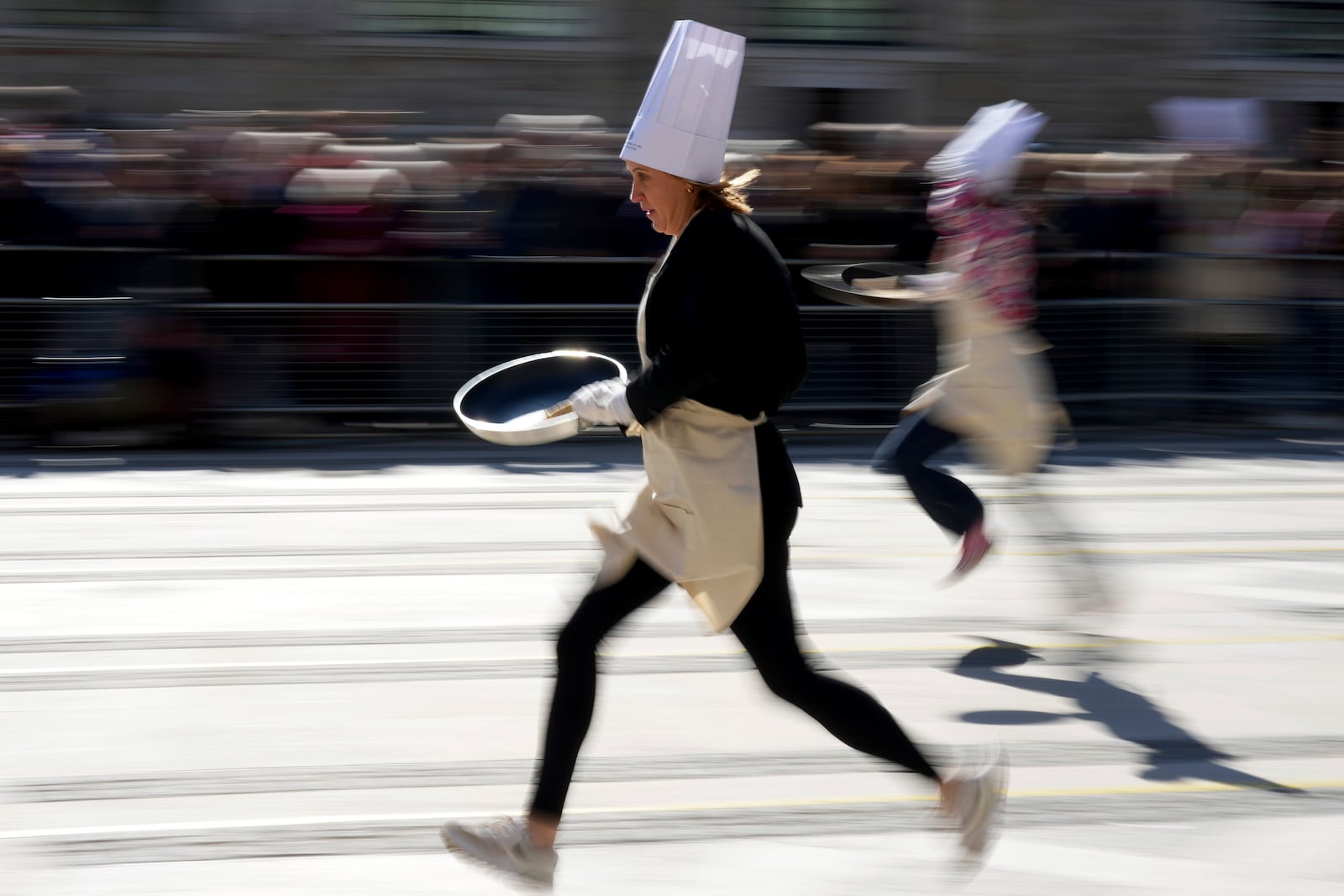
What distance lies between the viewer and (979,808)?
382 centimetres

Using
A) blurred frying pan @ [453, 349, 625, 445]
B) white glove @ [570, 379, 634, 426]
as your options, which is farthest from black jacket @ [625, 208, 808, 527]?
blurred frying pan @ [453, 349, 625, 445]

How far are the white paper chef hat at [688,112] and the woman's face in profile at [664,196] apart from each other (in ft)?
0.13

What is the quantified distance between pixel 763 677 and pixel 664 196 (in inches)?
40.6

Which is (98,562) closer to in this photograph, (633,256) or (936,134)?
(633,256)

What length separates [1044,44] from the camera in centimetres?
2102

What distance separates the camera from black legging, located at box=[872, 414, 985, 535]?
6145 millimetres

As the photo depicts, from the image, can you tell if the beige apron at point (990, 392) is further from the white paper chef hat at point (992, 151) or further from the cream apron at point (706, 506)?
the cream apron at point (706, 506)

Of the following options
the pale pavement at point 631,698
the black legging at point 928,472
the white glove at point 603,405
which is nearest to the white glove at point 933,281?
the black legging at point 928,472

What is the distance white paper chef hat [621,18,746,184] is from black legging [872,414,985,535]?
2.63 meters

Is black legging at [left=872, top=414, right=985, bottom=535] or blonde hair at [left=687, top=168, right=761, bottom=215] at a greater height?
blonde hair at [left=687, top=168, right=761, bottom=215]

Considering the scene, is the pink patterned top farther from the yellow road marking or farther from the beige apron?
the yellow road marking

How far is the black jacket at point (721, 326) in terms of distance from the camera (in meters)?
3.49

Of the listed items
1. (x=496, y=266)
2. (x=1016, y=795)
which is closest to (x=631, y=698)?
(x=1016, y=795)

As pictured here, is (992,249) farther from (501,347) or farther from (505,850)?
(501,347)
